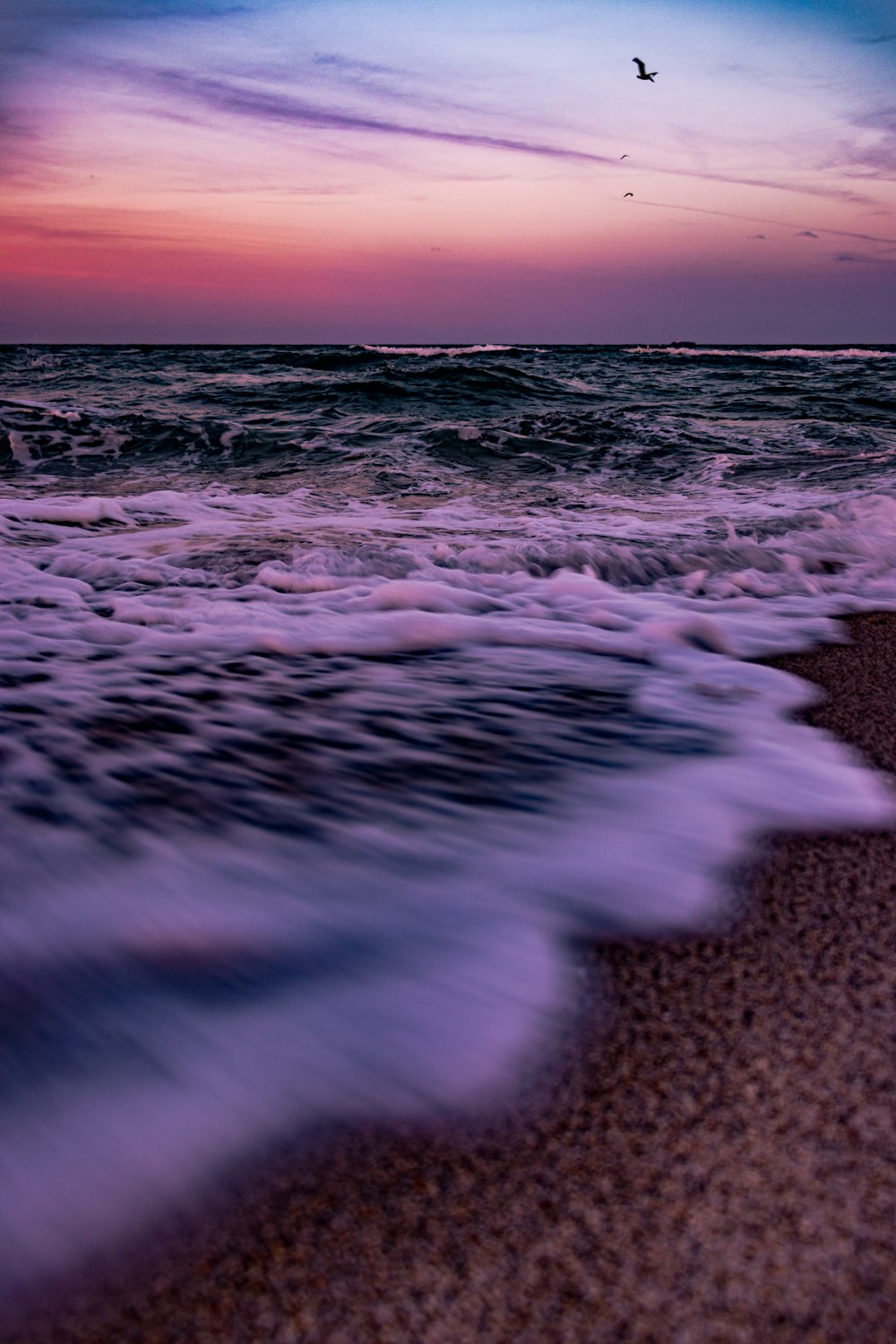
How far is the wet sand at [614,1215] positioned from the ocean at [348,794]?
0.07 meters

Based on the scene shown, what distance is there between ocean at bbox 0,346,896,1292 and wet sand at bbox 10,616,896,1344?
7 cm

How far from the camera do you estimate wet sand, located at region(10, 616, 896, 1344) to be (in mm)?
684

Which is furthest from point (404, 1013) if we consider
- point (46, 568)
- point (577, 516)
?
point (577, 516)

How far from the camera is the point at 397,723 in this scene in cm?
200

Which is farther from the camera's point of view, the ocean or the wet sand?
the ocean

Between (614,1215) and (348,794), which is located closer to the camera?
(614,1215)

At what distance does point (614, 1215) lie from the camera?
76 centimetres

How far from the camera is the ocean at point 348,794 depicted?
95cm

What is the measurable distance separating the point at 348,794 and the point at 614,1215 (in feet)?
3.16

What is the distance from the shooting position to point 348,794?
163 cm

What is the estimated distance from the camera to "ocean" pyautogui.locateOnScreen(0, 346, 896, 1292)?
95 cm

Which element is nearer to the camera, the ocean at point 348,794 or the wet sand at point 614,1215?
the wet sand at point 614,1215

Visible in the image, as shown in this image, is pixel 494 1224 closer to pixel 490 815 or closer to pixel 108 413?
pixel 490 815

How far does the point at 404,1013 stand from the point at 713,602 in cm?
239
